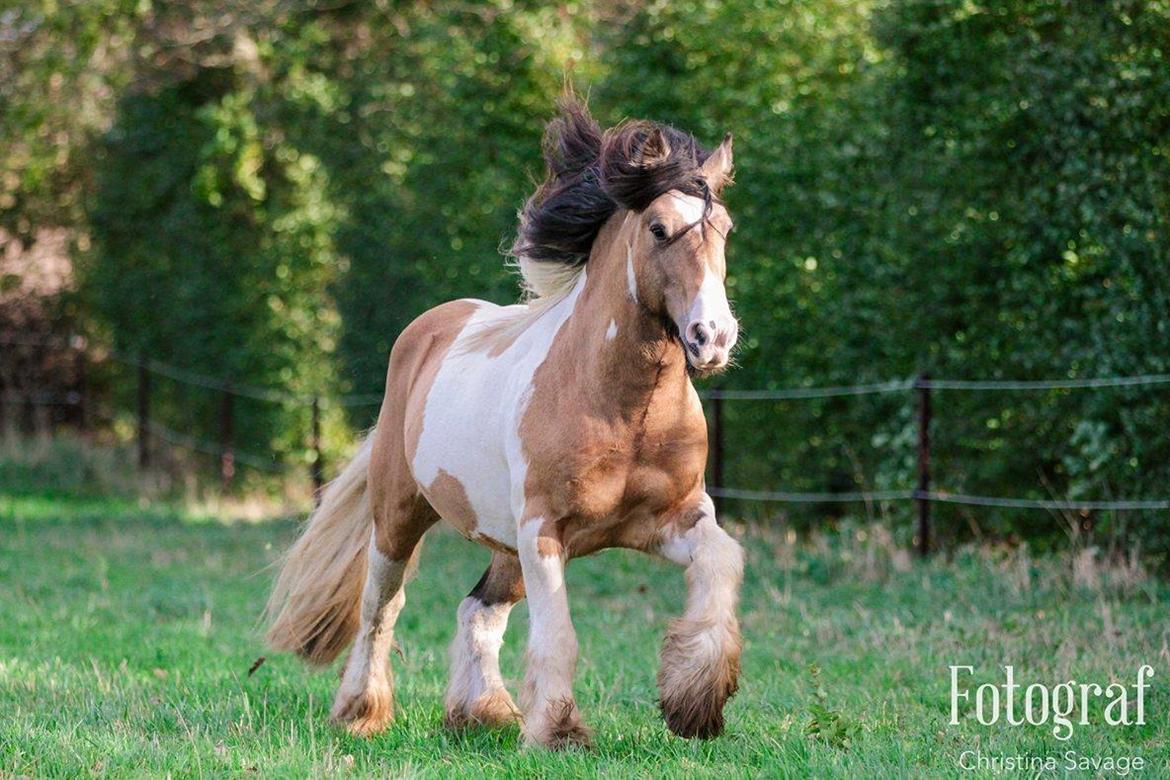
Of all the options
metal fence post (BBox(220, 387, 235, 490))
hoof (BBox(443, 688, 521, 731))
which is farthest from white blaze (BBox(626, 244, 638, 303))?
metal fence post (BBox(220, 387, 235, 490))

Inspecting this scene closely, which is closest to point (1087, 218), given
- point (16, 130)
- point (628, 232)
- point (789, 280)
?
point (789, 280)

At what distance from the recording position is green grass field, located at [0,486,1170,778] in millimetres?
4957

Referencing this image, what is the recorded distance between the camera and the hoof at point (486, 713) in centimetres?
572

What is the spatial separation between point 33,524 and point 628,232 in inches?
433

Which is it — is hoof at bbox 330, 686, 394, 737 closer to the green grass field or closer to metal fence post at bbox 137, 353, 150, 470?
the green grass field

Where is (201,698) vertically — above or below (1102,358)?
below

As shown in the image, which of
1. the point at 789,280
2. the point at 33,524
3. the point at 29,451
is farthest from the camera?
the point at 29,451

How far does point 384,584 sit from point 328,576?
1.66 ft

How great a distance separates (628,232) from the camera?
17.4 ft

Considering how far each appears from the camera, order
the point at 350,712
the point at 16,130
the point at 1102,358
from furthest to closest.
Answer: the point at 16,130
the point at 1102,358
the point at 350,712

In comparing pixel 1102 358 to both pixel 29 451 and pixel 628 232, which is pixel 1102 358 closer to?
pixel 628 232

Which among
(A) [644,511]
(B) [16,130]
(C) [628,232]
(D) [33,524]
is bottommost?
(D) [33,524]

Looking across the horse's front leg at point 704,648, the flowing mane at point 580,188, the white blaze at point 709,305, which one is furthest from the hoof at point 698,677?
the flowing mane at point 580,188

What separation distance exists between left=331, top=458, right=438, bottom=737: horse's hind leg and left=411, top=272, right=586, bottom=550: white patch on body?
31cm
